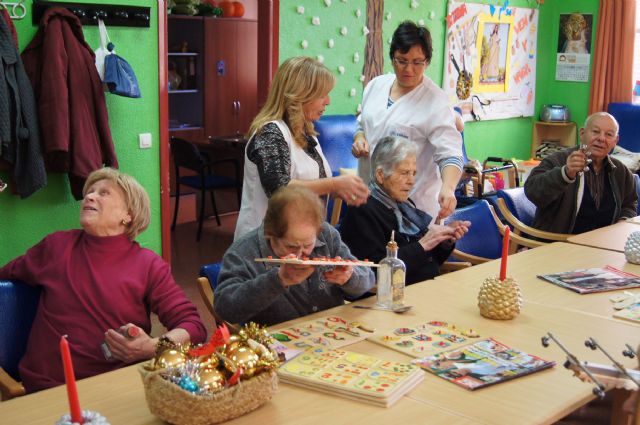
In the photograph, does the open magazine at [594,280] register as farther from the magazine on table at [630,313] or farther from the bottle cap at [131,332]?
the bottle cap at [131,332]

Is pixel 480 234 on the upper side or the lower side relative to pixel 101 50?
lower

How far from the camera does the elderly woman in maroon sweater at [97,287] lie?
7.82 feet

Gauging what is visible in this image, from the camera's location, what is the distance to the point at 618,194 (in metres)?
4.33

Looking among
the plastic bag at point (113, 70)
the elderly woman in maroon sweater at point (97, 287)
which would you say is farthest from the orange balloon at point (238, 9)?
the elderly woman in maroon sweater at point (97, 287)

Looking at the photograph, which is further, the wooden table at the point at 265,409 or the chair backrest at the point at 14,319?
the chair backrest at the point at 14,319

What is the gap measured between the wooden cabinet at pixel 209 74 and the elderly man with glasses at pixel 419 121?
4.72 m

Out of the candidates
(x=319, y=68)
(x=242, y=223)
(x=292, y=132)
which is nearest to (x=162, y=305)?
(x=242, y=223)

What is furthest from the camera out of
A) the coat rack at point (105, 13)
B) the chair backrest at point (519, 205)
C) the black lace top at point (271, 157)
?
the chair backrest at point (519, 205)

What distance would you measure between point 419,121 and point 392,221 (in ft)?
2.21

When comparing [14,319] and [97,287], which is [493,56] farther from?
→ [14,319]

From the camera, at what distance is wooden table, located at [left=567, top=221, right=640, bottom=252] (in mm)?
3664

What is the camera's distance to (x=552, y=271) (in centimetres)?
316

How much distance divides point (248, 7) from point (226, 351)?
7.54 m

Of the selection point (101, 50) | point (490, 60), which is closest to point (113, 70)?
point (101, 50)
